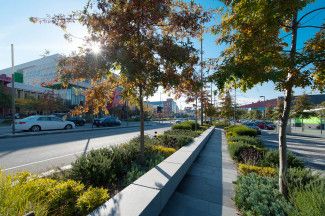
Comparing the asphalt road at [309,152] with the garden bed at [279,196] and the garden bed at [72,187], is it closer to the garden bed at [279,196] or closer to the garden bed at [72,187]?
the garden bed at [279,196]

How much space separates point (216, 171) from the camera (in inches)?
332

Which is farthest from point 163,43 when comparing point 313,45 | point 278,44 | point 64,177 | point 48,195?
point 48,195

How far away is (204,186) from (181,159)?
1.21m

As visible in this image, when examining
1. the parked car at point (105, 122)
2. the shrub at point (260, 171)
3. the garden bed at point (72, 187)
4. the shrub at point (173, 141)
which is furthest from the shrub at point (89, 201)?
the parked car at point (105, 122)

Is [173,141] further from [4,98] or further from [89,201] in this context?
[4,98]

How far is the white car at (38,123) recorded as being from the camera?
24.2 meters

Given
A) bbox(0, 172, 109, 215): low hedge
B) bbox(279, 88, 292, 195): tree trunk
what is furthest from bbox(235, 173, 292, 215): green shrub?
bbox(0, 172, 109, 215): low hedge

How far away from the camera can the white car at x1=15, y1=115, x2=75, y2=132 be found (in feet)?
79.4

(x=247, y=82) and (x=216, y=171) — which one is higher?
(x=247, y=82)

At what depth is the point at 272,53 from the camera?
475 cm

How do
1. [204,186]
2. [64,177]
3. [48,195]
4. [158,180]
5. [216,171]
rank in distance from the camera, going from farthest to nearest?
[216,171] < [204,186] < [64,177] < [158,180] < [48,195]

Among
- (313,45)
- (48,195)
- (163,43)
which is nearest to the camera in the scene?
(48,195)

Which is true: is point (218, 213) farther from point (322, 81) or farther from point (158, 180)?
point (322, 81)

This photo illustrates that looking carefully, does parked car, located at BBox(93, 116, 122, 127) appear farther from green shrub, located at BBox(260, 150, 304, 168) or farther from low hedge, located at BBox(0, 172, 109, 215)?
low hedge, located at BBox(0, 172, 109, 215)
